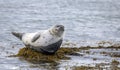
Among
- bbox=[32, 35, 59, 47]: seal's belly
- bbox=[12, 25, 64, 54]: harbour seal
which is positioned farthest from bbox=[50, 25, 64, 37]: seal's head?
bbox=[32, 35, 59, 47]: seal's belly

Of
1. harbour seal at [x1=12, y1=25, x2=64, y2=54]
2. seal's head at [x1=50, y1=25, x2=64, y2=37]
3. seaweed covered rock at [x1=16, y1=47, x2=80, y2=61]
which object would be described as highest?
seal's head at [x1=50, y1=25, x2=64, y2=37]

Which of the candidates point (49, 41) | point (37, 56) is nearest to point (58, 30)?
point (49, 41)

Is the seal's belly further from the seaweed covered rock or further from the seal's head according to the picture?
the seaweed covered rock

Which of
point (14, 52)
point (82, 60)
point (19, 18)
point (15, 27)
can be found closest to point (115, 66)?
point (82, 60)

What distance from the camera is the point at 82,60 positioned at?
17078 mm

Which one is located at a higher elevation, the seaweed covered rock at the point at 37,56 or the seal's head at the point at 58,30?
the seal's head at the point at 58,30

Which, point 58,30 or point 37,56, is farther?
point 58,30

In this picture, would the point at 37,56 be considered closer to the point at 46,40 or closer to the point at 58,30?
the point at 46,40

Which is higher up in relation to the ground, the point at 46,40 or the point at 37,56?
the point at 46,40

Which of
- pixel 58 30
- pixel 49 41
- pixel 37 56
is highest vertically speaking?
pixel 58 30

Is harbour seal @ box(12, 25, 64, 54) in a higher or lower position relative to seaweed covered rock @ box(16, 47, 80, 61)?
higher

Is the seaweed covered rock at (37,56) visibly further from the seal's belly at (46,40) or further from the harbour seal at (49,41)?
the seal's belly at (46,40)

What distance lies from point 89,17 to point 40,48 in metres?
20.3

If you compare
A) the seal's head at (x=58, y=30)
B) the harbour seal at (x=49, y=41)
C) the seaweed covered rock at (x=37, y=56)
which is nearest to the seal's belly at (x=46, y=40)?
the harbour seal at (x=49, y=41)
